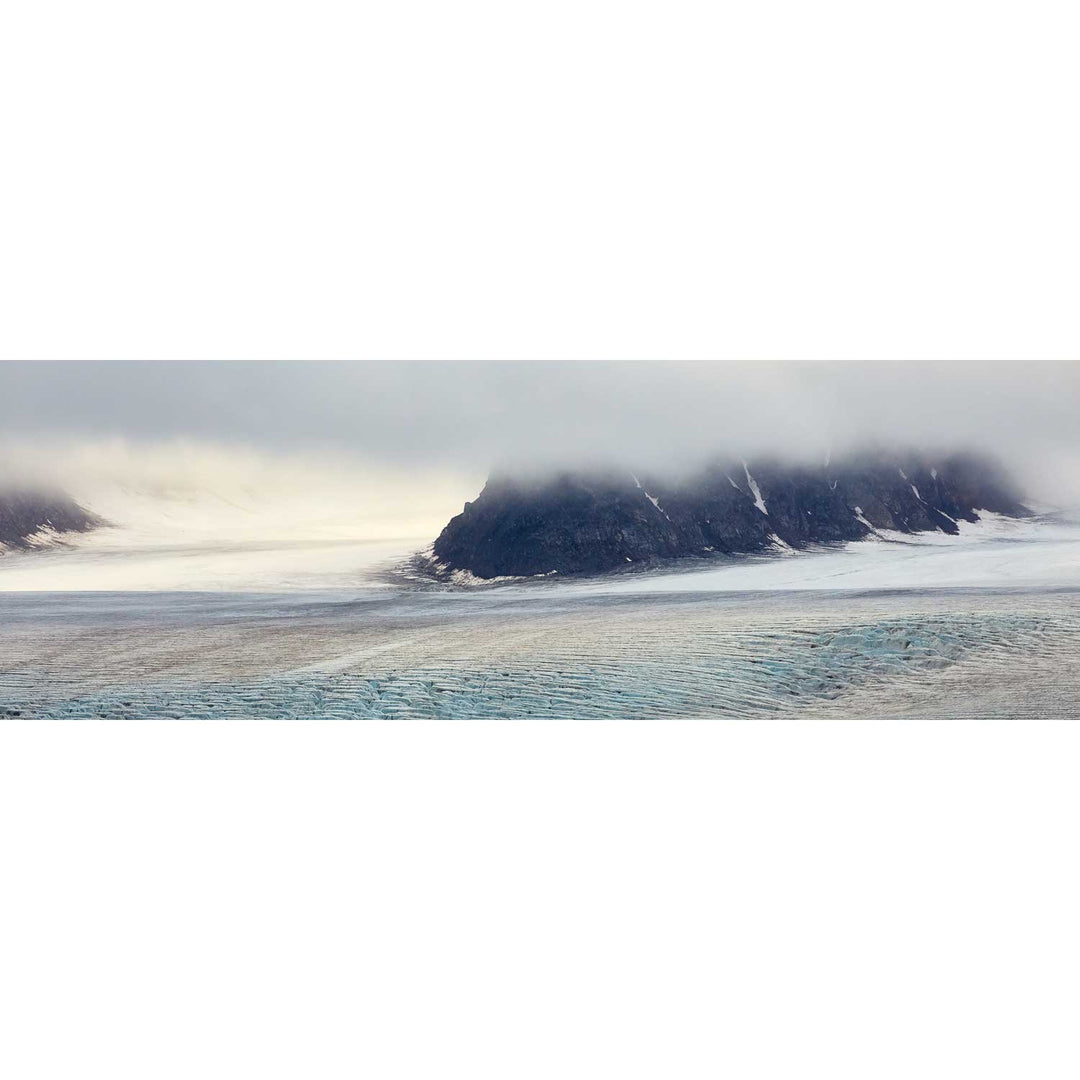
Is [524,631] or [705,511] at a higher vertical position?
[705,511]

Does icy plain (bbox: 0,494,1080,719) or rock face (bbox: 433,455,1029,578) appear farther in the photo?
rock face (bbox: 433,455,1029,578)

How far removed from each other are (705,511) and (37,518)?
294cm

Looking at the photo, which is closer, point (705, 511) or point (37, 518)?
point (37, 518)

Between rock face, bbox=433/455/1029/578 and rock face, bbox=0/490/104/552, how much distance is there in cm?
159

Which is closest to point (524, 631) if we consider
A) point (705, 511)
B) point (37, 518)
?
point (705, 511)

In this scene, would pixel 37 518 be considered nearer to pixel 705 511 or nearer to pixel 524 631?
pixel 524 631

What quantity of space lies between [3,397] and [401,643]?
206cm

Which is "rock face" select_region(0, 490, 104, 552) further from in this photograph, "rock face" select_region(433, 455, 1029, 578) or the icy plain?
"rock face" select_region(433, 455, 1029, 578)

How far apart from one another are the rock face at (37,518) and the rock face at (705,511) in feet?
5.21

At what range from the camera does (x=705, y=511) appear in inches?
214

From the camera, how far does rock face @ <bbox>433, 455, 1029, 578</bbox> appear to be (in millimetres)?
5359

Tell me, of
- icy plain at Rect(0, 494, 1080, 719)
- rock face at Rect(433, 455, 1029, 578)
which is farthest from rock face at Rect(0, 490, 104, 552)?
rock face at Rect(433, 455, 1029, 578)

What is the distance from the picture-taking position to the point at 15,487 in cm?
532
